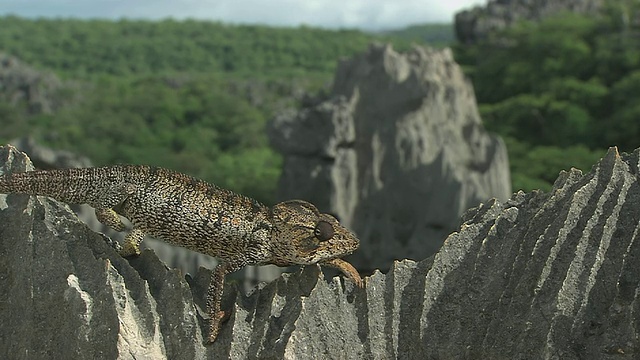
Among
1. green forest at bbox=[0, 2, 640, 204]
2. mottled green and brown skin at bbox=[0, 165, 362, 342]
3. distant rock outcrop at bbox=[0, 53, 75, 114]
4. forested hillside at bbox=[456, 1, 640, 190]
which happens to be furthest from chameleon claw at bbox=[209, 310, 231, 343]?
distant rock outcrop at bbox=[0, 53, 75, 114]

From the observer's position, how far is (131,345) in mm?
3375

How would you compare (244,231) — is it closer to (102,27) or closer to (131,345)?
(131,345)

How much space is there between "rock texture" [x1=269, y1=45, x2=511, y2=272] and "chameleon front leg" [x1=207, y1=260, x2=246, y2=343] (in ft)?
30.6

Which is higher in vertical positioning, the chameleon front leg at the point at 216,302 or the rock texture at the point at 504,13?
the rock texture at the point at 504,13

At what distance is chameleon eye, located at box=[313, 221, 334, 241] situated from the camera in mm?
3908

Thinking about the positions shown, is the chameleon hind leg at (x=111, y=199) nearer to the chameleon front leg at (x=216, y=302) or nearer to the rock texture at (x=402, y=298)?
the rock texture at (x=402, y=298)

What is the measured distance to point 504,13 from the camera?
46.8m

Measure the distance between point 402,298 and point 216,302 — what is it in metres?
0.85

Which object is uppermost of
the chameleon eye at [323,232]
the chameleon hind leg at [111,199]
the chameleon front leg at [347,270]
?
→ the chameleon hind leg at [111,199]

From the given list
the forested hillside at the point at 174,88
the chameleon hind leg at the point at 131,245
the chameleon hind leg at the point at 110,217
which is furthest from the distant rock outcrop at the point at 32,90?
the chameleon hind leg at the point at 131,245

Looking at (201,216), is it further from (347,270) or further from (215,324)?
(347,270)

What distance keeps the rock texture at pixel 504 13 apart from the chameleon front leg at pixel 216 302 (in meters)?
40.4

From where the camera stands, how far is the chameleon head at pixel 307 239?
12.8 feet

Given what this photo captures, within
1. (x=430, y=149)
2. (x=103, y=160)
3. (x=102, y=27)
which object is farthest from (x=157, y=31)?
(x=430, y=149)
